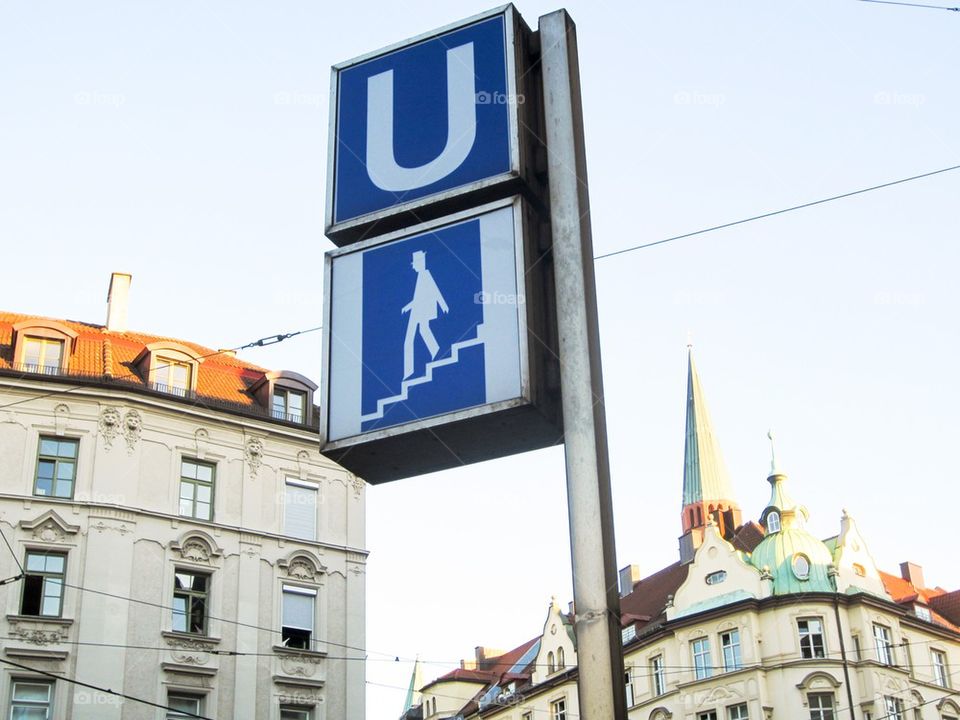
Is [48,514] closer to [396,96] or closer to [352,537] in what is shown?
[352,537]

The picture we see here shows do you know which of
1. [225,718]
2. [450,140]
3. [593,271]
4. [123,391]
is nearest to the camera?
[593,271]

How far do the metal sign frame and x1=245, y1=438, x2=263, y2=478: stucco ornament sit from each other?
3049cm

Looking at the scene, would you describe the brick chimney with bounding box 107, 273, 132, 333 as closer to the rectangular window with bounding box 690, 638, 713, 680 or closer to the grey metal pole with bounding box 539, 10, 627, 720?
the rectangular window with bounding box 690, 638, 713, 680

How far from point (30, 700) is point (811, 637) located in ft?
123

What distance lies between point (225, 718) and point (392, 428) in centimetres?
2864

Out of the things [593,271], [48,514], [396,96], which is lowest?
[593,271]

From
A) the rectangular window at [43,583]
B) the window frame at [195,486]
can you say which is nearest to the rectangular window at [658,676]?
the window frame at [195,486]

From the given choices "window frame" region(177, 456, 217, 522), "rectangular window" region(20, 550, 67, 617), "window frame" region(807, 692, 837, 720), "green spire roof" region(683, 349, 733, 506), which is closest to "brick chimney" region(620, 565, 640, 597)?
"green spire roof" region(683, 349, 733, 506)

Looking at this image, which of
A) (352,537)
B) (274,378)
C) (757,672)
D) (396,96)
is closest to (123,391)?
(274,378)

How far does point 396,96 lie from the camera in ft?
18.8

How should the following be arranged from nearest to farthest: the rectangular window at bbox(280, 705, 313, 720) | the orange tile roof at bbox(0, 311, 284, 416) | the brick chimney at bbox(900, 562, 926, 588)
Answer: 1. the rectangular window at bbox(280, 705, 313, 720)
2. the orange tile roof at bbox(0, 311, 284, 416)
3. the brick chimney at bbox(900, 562, 926, 588)

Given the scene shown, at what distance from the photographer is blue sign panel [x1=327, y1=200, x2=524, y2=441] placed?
4.87m

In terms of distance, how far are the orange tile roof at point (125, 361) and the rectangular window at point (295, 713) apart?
850 centimetres

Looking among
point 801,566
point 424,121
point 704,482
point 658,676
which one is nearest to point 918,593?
point 801,566
